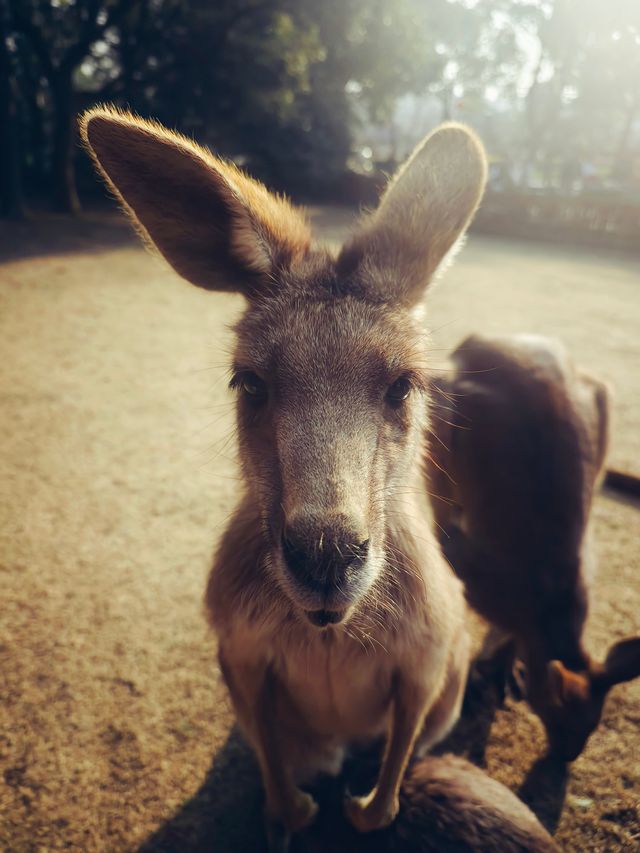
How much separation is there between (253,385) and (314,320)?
262mm

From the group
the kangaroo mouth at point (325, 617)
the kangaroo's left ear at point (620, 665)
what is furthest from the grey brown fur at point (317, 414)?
the kangaroo's left ear at point (620, 665)

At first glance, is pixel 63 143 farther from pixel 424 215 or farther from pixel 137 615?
pixel 424 215

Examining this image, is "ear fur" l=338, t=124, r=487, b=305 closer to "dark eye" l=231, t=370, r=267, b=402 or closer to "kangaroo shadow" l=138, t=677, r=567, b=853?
→ "dark eye" l=231, t=370, r=267, b=402

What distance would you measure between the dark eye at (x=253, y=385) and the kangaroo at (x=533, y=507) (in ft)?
2.94

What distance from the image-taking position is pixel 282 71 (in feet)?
48.7

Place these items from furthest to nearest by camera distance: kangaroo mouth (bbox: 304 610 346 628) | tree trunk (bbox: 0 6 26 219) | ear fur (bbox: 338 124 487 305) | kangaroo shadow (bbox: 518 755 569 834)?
tree trunk (bbox: 0 6 26 219) < kangaroo shadow (bbox: 518 755 569 834) < ear fur (bbox: 338 124 487 305) < kangaroo mouth (bbox: 304 610 346 628)

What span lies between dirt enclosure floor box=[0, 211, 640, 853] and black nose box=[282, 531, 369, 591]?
901mm

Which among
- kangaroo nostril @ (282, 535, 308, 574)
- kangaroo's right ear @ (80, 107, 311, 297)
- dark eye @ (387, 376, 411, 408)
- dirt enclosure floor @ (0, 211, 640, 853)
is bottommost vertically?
dirt enclosure floor @ (0, 211, 640, 853)

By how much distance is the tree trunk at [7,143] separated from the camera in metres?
11.5

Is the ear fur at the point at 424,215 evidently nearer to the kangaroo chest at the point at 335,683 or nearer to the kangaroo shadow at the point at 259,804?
the kangaroo chest at the point at 335,683

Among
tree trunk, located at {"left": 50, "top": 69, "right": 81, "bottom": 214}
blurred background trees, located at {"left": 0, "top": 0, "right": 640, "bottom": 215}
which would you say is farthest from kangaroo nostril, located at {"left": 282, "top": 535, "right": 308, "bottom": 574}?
tree trunk, located at {"left": 50, "top": 69, "right": 81, "bottom": 214}

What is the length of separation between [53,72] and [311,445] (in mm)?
14489

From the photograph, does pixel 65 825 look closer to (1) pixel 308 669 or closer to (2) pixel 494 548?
(1) pixel 308 669

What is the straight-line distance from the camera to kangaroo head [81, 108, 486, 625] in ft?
4.45
